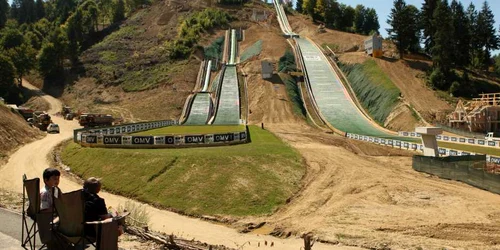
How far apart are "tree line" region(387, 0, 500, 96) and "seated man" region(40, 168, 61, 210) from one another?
71.3m

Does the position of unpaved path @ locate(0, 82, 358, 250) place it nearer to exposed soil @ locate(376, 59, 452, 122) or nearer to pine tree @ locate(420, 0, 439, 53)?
exposed soil @ locate(376, 59, 452, 122)

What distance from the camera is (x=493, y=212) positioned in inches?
933

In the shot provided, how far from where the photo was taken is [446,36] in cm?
7388

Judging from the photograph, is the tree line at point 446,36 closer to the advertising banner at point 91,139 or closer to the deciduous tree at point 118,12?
the advertising banner at point 91,139

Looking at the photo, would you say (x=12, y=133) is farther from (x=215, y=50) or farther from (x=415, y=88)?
(x=415, y=88)

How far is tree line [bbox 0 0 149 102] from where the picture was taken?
89.1 meters

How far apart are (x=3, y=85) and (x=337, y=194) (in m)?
77.4

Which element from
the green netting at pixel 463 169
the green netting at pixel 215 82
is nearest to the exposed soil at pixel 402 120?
the green netting at pixel 463 169

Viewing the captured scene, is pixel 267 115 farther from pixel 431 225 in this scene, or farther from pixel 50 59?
pixel 50 59

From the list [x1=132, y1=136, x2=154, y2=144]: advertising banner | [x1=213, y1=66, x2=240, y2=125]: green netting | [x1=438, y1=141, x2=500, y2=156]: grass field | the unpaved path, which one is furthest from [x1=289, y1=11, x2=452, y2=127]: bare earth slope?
the unpaved path

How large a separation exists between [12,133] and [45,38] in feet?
228

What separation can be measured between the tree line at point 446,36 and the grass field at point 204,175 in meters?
47.5

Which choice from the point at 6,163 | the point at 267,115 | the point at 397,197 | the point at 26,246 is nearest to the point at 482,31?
the point at 267,115

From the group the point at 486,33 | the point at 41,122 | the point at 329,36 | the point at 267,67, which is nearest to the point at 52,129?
the point at 41,122
